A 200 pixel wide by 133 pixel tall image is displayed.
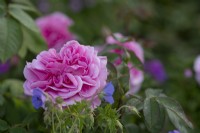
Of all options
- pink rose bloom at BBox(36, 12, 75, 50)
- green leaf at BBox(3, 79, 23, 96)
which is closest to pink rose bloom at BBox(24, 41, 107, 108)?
green leaf at BBox(3, 79, 23, 96)

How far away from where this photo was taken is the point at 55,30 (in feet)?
7.75

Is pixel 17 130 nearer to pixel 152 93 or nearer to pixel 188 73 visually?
pixel 152 93

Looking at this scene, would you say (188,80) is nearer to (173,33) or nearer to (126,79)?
(126,79)

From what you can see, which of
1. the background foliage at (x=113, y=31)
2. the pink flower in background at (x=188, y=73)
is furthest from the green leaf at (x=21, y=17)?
the pink flower in background at (x=188, y=73)

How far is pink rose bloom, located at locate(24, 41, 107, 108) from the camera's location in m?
1.33

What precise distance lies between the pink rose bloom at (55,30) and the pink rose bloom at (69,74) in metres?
0.93

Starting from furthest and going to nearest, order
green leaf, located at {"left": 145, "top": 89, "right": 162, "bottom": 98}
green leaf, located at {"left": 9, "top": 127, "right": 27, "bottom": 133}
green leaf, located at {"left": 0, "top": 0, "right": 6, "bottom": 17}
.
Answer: green leaf, located at {"left": 0, "top": 0, "right": 6, "bottom": 17}, green leaf, located at {"left": 145, "top": 89, "right": 162, "bottom": 98}, green leaf, located at {"left": 9, "top": 127, "right": 27, "bottom": 133}

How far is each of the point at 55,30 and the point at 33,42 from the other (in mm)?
357

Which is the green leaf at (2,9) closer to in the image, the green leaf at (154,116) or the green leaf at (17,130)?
the green leaf at (17,130)

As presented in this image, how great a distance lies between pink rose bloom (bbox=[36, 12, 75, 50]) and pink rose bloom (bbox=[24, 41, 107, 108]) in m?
0.93

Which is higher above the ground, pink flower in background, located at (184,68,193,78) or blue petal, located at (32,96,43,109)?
pink flower in background, located at (184,68,193,78)

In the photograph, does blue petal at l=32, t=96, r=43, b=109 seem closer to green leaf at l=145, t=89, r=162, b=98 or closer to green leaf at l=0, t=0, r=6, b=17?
green leaf at l=145, t=89, r=162, b=98

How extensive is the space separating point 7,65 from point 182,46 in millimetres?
1734

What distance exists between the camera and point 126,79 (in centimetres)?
153
